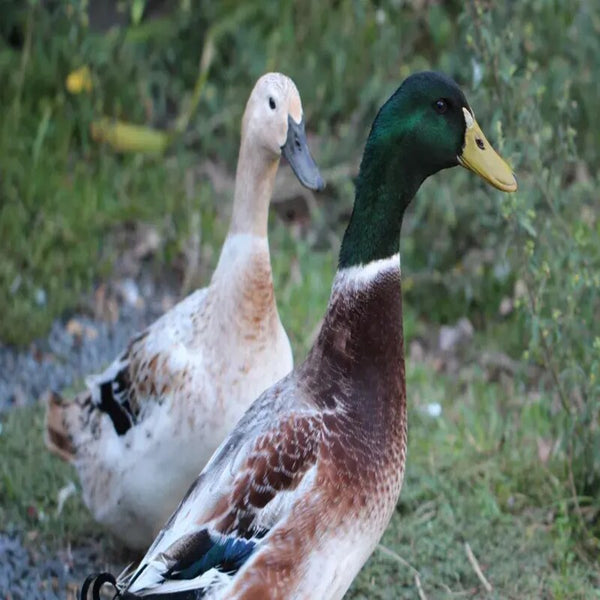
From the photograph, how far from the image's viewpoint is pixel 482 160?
3.06m

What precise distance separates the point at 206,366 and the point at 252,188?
1.70 ft

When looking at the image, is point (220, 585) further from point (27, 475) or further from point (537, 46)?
point (537, 46)

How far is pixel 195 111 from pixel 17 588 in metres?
3.15

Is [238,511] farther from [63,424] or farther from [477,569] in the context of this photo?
[63,424]

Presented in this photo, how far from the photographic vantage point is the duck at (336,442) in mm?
2832

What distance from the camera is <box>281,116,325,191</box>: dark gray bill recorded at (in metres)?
Result: 3.51

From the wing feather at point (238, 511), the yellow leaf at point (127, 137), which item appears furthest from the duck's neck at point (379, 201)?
the yellow leaf at point (127, 137)

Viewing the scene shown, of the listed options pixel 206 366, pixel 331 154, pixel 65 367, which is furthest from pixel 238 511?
pixel 331 154

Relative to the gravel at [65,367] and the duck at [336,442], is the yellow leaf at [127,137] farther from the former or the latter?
the duck at [336,442]

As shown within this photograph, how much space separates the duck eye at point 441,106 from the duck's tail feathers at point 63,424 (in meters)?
1.51

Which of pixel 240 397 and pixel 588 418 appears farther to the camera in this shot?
pixel 588 418

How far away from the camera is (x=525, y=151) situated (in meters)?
3.92

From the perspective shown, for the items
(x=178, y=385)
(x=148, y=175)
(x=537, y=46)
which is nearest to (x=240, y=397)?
(x=178, y=385)

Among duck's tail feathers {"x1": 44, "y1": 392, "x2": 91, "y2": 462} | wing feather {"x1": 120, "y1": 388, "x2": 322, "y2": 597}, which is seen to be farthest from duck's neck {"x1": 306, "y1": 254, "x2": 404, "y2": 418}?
duck's tail feathers {"x1": 44, "y1": 392, "x2": 91, "y2": 462}
